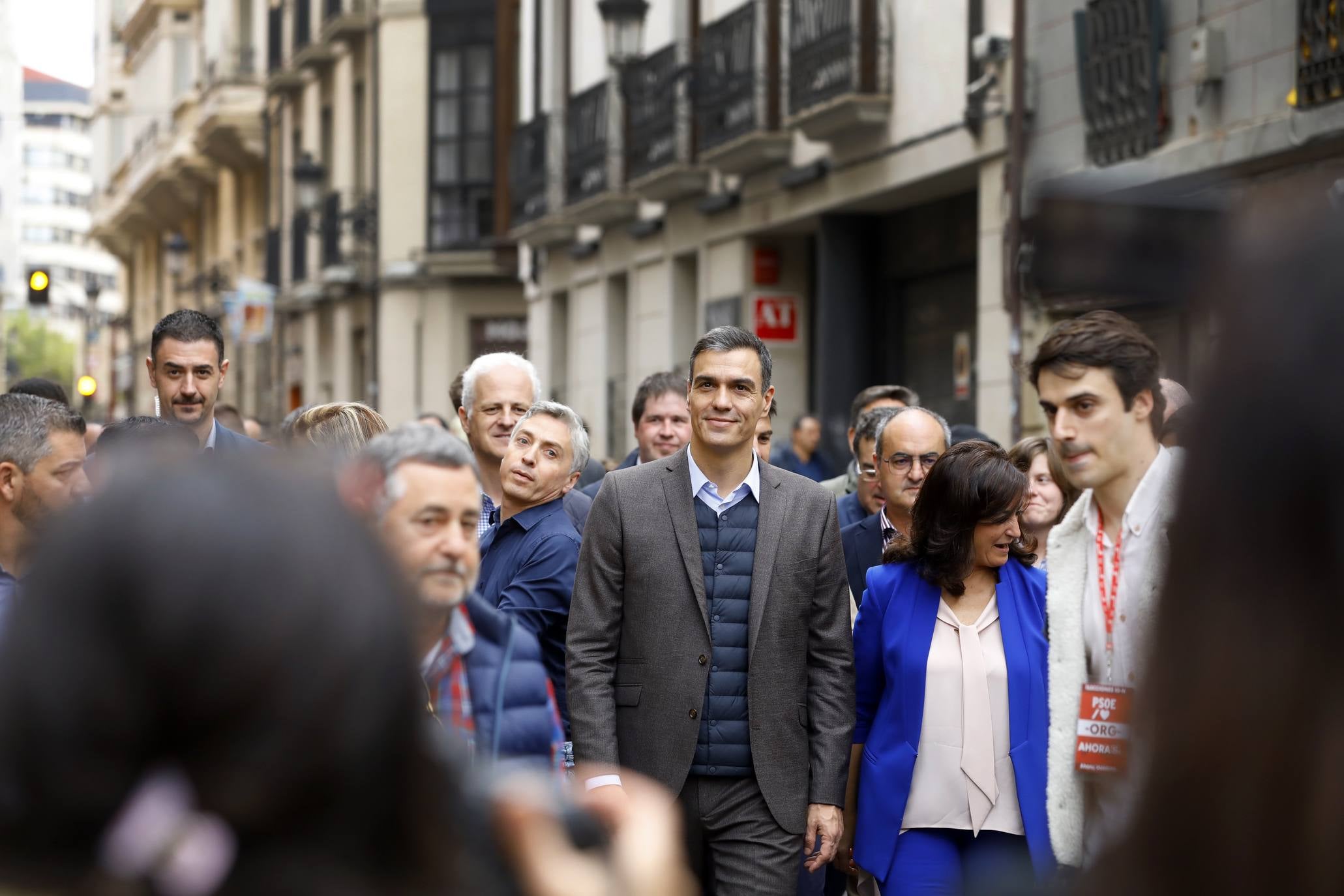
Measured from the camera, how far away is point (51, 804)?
144 cm

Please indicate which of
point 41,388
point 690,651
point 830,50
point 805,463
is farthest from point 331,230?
point 690,651

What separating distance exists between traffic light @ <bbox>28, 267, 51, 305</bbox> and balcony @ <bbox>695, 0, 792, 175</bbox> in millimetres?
11886

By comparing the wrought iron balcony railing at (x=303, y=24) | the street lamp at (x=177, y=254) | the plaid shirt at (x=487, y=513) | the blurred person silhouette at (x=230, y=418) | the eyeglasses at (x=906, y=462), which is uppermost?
the wrought iron balcony railing at (x=303, y=24)

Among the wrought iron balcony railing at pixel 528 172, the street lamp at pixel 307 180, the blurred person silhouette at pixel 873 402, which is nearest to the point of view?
the blurred person silhouette at pixel 873 402

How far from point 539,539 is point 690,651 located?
0.63 meters

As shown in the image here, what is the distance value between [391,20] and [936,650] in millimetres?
26026

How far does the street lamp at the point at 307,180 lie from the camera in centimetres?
2853

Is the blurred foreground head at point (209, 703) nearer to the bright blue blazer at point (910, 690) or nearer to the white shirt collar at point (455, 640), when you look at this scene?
the white shirt collar at point (455, 640)

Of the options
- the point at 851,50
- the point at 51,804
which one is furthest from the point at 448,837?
the point at 851,50

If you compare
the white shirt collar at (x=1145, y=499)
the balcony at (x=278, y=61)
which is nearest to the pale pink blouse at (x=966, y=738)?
the white shirt collar at (x=1145, y=499)

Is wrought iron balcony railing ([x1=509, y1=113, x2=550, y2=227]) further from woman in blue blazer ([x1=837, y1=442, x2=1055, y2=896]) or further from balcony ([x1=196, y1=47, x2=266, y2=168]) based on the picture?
woman in blue blazer ([x1=837, y1=442, x2=1055, y2=896])

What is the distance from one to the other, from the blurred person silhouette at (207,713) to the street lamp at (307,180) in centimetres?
2772

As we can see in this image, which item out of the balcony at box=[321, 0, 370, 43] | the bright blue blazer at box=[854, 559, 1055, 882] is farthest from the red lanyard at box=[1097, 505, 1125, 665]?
the balcony at box=[321, 0, 370, 43]

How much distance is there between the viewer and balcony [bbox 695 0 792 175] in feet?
55.9
